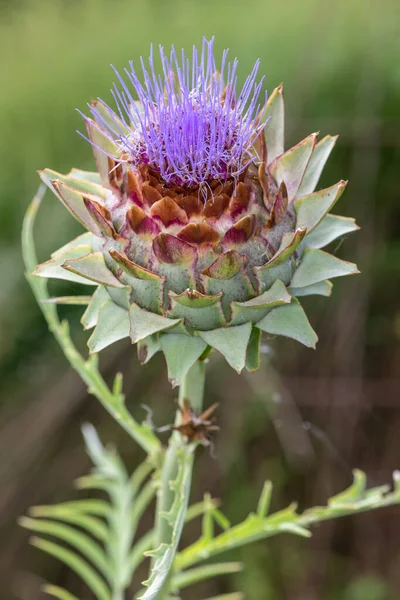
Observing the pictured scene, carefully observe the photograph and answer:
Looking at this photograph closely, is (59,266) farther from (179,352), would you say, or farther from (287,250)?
(287,250)

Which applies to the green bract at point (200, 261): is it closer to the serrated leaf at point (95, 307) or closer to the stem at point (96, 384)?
the serrated leaf at point (95, 307)

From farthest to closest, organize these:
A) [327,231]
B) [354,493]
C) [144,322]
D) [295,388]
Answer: [295,388] < [354,493] < [327,231] < [144,322]

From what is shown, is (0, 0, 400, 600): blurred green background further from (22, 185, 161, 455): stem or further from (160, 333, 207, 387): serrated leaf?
(160, 333, 207, 387): serrated leaf

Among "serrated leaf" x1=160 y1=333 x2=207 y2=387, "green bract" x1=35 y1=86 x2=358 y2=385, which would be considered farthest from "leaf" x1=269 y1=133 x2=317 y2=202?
"serrated leaf" x1=160 y1=333 x2=207 y2=387

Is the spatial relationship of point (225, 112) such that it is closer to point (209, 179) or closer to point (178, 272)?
point (209, 179)

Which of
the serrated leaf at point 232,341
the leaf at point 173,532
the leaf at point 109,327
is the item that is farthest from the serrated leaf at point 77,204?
the leaf at point 173,532

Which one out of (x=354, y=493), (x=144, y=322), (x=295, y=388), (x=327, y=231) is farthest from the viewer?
(x=295, y=388)

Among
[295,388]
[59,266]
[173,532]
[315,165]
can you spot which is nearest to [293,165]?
[315,165]

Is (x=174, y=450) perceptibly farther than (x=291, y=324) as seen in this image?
Yes
